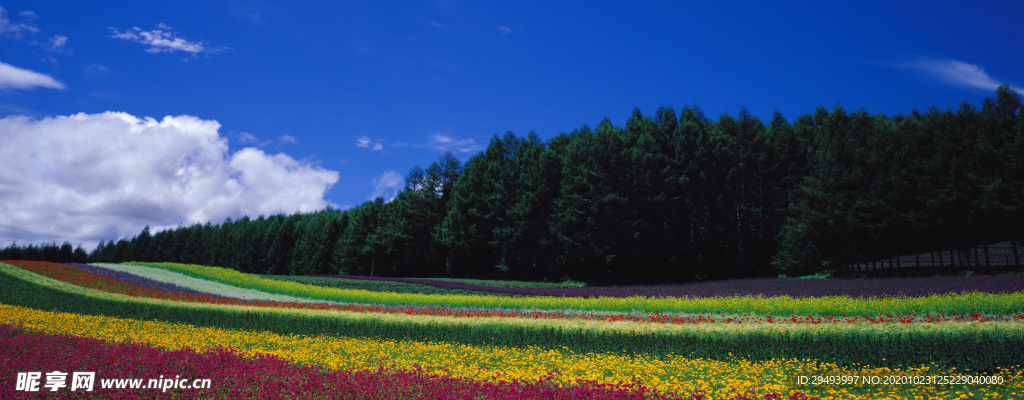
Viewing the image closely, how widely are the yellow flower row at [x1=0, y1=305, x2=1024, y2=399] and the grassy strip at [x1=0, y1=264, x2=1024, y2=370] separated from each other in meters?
0.23

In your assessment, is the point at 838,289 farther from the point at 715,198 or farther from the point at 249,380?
the point at 249,380

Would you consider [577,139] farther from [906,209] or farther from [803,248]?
[906,209]

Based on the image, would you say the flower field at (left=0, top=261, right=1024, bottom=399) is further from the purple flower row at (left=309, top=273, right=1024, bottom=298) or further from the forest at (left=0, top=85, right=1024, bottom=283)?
the forest at (left=0, top=85, right=1024, bottom=283)

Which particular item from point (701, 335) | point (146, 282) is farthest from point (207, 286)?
point (701, 335)

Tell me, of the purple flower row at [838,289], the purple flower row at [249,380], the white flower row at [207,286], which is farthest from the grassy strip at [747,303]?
the purple flower row at [249,380]

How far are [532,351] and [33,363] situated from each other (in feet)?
30.0

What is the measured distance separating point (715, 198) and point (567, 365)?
34.7 metres

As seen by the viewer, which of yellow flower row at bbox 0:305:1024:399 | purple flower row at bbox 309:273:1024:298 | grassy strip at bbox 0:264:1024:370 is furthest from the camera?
purple flower row at bbox 309:273:1024:298

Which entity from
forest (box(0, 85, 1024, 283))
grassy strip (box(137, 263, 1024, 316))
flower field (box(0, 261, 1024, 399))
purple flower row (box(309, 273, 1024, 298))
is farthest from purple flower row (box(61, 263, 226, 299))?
forest (box(0, 85, 1024, 283))

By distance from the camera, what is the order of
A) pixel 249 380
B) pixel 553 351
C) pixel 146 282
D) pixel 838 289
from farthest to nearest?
pixel 146 282
pixel 838 289
pixel 553 351
pixel 249 380

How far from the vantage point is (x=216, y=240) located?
84.3 m

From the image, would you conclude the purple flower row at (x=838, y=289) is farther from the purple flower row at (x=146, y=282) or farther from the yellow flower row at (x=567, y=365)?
the purple flower row at (x=146, y=282)

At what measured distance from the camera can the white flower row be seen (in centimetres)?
2909

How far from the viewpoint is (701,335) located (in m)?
12.0
